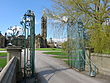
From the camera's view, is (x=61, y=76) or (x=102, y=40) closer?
(x=61, y=76)

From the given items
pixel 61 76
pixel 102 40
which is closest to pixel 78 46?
pixel 102 40

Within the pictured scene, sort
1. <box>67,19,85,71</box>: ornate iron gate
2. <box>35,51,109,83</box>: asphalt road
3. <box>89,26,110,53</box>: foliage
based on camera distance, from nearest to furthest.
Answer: <box>35,51,109,83</box>: asphalt road, <box>89,26,110,53</box>: foliage, <box>67,19,85,71</box>: ornate iron gate

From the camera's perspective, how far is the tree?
36.8 feet

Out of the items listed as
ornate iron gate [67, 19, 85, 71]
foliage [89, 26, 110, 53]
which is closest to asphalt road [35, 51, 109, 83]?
ornate iron gate [67, 19, 85, 71]

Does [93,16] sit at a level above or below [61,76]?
above

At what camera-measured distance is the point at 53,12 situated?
17.6 meters

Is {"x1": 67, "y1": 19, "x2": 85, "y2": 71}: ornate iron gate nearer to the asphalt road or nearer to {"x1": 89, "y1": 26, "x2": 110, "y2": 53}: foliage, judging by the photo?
the asphalt road

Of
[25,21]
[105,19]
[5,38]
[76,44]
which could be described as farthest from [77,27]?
[5,38]

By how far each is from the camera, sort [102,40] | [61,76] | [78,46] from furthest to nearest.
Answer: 1. [78,46]
2. [102,40]
3. [61,76]

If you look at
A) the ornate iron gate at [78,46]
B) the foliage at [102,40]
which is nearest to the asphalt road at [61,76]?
the ornate iron gate at [78,46]

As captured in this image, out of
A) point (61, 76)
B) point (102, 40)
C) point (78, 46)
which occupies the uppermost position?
point (102, 40)

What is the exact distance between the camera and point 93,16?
44.9 ft

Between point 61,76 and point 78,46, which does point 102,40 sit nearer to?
point 78,46

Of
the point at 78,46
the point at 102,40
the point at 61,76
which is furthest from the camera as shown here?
the point at 78,46
